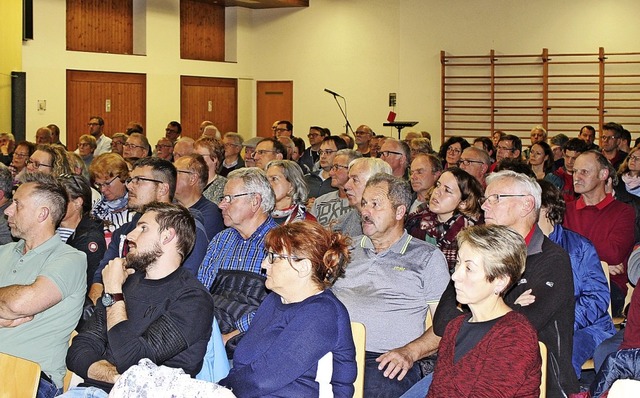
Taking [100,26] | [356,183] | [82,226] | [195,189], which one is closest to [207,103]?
[100,26]

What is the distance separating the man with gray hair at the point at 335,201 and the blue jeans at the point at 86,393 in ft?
8.98

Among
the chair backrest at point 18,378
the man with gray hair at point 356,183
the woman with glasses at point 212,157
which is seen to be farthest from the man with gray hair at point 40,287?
the woman with glasses at point 212,157

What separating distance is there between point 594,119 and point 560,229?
11.7 m

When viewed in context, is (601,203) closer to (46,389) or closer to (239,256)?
(239,256)

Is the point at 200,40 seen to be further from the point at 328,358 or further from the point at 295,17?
the point at 328,358

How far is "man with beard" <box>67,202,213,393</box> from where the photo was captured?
3.05m

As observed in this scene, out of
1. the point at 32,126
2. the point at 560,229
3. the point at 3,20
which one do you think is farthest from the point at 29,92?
the point at 560,229

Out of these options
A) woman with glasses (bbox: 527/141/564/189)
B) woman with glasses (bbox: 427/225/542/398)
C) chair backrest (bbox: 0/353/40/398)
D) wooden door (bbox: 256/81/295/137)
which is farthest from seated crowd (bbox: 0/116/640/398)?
wooden door (bbox: 256/81/295/137)

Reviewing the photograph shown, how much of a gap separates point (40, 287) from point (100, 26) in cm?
1225

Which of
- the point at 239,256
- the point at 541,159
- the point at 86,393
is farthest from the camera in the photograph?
the point at 541,159

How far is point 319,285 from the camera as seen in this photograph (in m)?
2.97

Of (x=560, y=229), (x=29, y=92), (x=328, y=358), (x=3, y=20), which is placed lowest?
(x=328, y=358)

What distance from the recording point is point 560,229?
4246 millimetres

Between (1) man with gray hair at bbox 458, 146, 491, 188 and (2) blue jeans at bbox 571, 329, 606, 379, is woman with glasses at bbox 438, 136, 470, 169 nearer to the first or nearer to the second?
(1) man with gray hair at bbox 458, 146, 491, 188
